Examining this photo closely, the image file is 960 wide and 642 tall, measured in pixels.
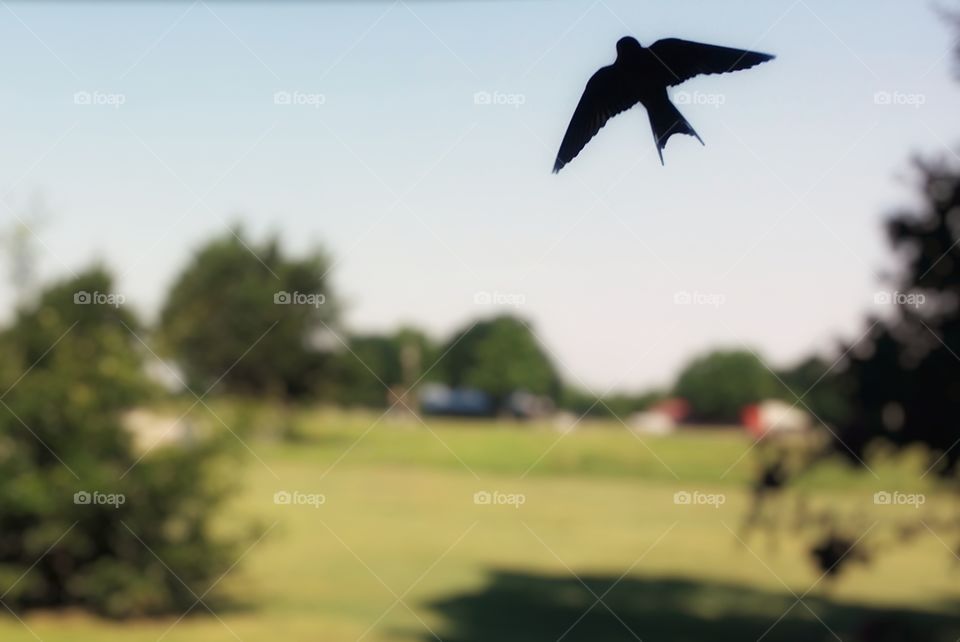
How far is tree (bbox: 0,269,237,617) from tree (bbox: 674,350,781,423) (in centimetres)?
2236

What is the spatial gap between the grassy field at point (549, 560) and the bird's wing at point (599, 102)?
783cm

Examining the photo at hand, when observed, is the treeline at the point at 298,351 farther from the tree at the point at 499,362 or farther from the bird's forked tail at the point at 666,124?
the bird's forked tail at the point at 666,124

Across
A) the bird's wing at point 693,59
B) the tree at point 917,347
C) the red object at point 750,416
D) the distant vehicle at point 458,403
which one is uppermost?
the bird's wing at point 693,59

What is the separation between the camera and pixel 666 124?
0.87m

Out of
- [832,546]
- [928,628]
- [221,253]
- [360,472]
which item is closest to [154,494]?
[832,546]

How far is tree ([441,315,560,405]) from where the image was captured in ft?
151

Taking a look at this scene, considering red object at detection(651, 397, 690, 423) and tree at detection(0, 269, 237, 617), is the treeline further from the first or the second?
tree at detection(0, 269, 237, 617)

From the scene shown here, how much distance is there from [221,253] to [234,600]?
91.7 feet

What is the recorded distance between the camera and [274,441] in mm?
34406

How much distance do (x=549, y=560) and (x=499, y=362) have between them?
98.9 feet

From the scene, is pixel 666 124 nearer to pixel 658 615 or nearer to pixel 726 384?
pixel 658 615

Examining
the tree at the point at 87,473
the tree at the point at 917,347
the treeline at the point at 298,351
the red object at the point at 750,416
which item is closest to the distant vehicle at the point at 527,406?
the treeline at the point at 298,351

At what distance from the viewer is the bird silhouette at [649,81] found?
2.92ft

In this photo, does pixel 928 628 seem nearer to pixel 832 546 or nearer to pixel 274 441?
pixel 832 546
